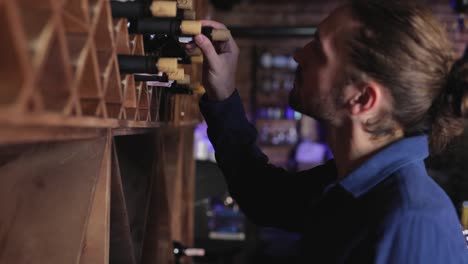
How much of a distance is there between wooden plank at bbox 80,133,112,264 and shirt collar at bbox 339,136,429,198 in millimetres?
561

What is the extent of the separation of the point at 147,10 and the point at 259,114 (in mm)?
5036

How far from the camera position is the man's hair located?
1053mm

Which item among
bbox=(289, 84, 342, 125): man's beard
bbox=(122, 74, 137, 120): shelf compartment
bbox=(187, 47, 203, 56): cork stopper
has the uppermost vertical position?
bbox=(187, 47, 203, 56): cork stopper

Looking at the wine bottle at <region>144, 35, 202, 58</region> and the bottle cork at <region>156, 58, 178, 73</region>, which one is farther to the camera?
the wine bottle at <region>144, 35, 202, 58</region>

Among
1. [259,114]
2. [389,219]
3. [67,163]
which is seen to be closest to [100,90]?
[67,163]

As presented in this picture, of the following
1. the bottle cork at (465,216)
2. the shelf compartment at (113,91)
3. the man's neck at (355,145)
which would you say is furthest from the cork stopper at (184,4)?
the bottle cork at (465,216)

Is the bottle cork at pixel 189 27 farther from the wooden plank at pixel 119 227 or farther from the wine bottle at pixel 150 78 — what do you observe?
the wooden plank at pixel 119 227

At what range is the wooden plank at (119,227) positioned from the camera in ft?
2.91

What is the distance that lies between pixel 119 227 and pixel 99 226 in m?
0.23

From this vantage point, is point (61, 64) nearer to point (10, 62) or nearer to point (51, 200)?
point (10, 62)

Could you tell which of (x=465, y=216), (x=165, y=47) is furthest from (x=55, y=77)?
(x=465, y=216)

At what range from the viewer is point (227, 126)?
1.41 meters

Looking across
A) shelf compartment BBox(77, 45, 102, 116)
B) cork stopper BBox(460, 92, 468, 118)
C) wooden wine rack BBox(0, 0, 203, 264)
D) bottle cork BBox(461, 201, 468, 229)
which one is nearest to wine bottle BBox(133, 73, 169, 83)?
wooden wine rack BBox(0, 0, 203, 264)

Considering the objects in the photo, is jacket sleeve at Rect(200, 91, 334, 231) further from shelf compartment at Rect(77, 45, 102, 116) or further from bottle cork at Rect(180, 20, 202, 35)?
shelf compartment at Rect(77, 45, 102, 116)
